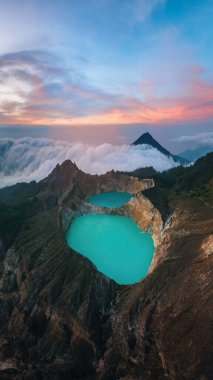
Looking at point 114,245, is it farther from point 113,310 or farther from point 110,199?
point 110,199

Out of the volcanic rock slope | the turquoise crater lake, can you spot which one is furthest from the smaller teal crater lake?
the volcanic rock slope

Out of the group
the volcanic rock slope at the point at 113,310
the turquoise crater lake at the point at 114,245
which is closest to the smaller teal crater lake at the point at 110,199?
the turquoise crater lake at the point at 114,245

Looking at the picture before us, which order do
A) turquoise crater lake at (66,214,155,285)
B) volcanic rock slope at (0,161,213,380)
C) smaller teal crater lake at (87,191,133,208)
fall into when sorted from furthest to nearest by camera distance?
1. smaller teal crater lake at (87,191,133,208)
2. turquoise crater lake at (66,214,155,285)
3. volcanic rock slope at (0,161,213,380)

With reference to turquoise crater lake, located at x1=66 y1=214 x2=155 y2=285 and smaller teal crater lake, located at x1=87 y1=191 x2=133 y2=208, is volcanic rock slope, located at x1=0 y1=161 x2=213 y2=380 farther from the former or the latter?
smaller teal crater lake, located at x1=87 y1=191 x2=133 y2=208

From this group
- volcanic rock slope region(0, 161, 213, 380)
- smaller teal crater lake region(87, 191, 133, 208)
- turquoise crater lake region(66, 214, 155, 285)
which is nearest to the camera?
volcanic rock slope region(0, 161, 213, 380)

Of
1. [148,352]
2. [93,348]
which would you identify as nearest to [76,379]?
[93,348]

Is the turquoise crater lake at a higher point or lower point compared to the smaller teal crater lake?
lower

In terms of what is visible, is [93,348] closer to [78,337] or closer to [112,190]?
[78,337]
